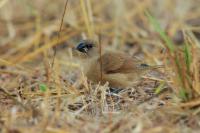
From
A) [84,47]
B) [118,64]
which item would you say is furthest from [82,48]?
[118,64]

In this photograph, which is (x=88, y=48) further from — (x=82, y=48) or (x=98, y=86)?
(x=98, y=86)

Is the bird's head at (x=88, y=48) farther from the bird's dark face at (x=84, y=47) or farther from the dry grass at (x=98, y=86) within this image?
the dry grass at (x=98, y=86)

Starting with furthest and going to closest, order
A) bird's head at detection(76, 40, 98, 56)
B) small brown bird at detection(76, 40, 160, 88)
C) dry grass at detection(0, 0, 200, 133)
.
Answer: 1. bird's head at detection(76, 40, 98, 56)
2. small brown bird at detection(76, 40, 160, 88)
3. dry grass at detection(0, 0, 200, 133)

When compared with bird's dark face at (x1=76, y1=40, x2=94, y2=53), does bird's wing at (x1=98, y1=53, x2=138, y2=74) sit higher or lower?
lower

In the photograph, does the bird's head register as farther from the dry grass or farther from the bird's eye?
the dry grass

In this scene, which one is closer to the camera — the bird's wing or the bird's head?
the bird's wing

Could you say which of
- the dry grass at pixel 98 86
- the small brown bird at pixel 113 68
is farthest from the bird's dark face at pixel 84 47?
the dry grass at pixel 98 86

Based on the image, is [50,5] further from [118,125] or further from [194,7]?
[118,125]

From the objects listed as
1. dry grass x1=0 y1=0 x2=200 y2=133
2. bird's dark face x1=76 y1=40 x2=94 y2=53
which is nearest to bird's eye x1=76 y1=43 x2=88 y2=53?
bird's dark face x1=76 y1=40 x2=94 y2=53

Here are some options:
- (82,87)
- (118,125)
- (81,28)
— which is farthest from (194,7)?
(118,125)

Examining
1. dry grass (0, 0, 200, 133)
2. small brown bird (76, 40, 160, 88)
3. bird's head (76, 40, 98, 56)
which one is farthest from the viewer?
bird's head (76, 40, 98, 56)
